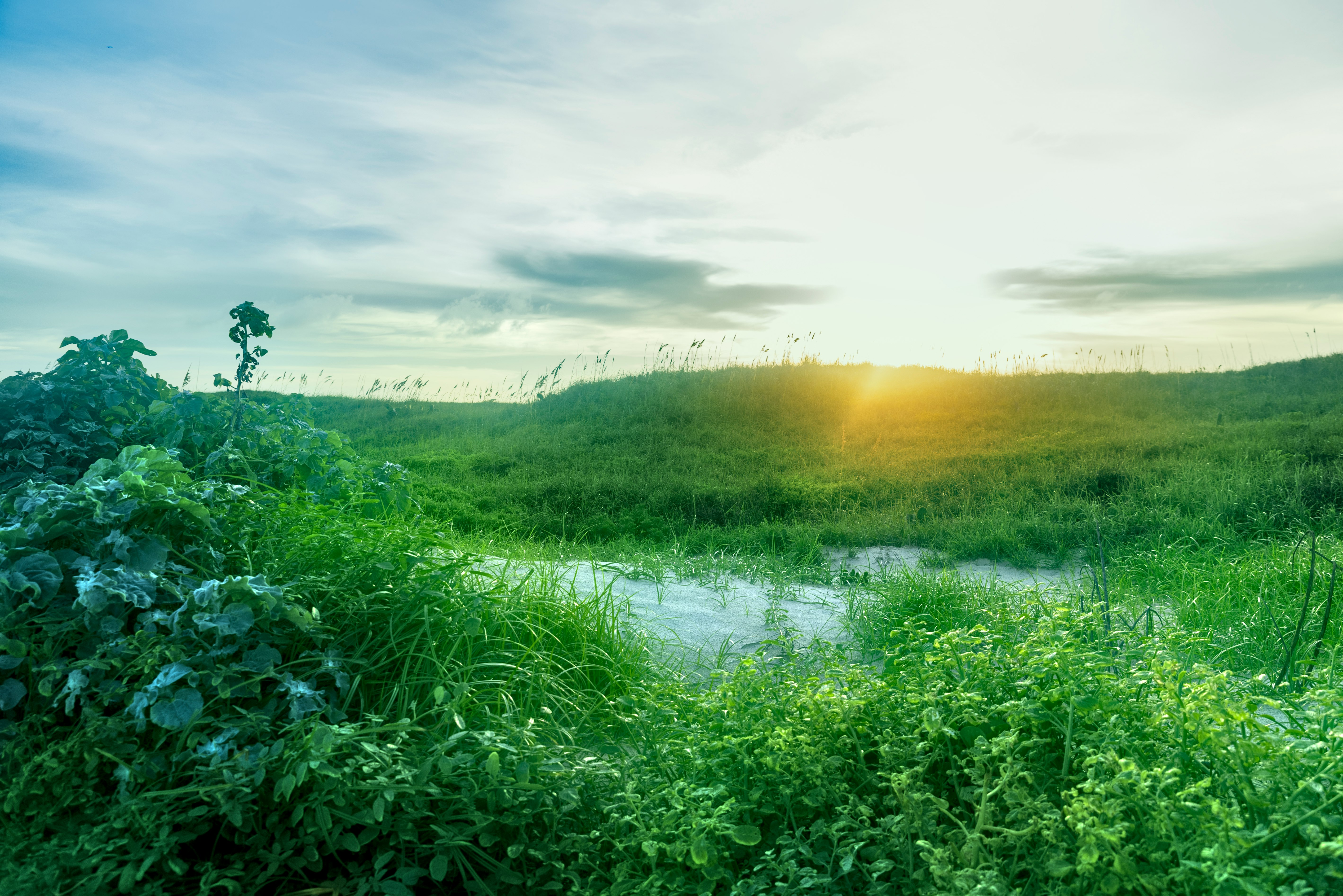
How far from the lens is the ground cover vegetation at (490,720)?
2107 millimetres

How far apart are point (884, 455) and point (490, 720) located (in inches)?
358

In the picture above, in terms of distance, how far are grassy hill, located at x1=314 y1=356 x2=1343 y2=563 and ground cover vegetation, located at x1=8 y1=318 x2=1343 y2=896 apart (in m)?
2.88

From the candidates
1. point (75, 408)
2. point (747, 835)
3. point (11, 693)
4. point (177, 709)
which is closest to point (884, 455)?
point (75, 408)

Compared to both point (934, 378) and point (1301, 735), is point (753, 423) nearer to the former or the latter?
point (934, 378)

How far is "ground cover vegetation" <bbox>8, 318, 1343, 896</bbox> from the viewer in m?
2.11

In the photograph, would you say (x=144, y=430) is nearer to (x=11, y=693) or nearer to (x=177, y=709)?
(x=11, y=693)

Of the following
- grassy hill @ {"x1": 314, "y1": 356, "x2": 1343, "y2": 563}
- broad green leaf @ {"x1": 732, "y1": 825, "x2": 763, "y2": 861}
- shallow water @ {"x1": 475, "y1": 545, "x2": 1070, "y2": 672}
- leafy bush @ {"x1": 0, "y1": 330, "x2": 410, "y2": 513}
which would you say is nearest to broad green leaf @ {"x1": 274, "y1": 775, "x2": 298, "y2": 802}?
broad green leaf @ {"x1": 732, "y1": 825, "x2": 763, "y2": 861}

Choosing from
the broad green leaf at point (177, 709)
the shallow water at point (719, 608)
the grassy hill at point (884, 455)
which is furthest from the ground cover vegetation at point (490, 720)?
the grassy hill at point (884, 455)

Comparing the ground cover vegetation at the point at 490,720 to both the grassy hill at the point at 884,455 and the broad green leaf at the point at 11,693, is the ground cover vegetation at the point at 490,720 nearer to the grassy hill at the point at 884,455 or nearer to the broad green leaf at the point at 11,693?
the broad green leaf at the point at 11,693

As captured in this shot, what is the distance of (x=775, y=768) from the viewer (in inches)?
91.0

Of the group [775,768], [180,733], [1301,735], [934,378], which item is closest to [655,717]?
[775,768]

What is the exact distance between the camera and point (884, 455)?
11125mm

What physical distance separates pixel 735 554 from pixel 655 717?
4.28m

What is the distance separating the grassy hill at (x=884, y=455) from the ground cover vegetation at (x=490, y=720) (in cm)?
288
